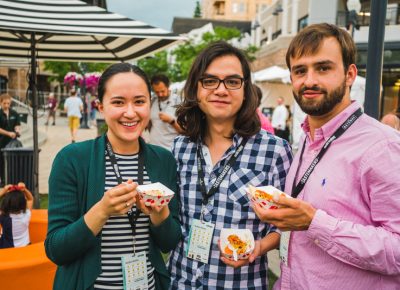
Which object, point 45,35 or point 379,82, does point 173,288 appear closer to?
point 379,82

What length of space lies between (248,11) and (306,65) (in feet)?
314

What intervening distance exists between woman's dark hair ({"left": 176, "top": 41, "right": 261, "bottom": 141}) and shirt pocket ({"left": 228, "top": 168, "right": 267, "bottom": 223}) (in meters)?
0.25

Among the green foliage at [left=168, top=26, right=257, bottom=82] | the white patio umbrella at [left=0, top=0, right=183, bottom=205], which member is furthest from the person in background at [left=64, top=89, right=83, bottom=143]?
the green foliage at [left=168, top=26, right=257, bottom=82]

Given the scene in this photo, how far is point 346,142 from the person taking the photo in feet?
6.07

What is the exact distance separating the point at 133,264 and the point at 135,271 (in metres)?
0.04

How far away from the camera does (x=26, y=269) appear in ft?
10.6

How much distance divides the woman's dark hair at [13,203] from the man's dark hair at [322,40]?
11.0 ft

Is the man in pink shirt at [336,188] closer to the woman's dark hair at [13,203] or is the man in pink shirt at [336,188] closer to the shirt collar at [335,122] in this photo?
the shirt collar at [335,122]

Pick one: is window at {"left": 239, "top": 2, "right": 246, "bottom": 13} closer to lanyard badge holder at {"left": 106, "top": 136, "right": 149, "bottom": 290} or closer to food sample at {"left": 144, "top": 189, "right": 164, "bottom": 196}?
lanyard badge holder at {"left": 106, "top": 136, "right": 149, "bottom": 290}

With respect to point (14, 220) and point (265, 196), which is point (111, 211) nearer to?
point (265, 196)

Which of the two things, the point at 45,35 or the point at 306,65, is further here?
the point at 45,35

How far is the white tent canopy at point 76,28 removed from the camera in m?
3.70

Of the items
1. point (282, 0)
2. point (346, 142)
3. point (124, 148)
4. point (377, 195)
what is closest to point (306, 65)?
point (346, 142)

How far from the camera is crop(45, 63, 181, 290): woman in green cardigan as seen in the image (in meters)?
1.90
